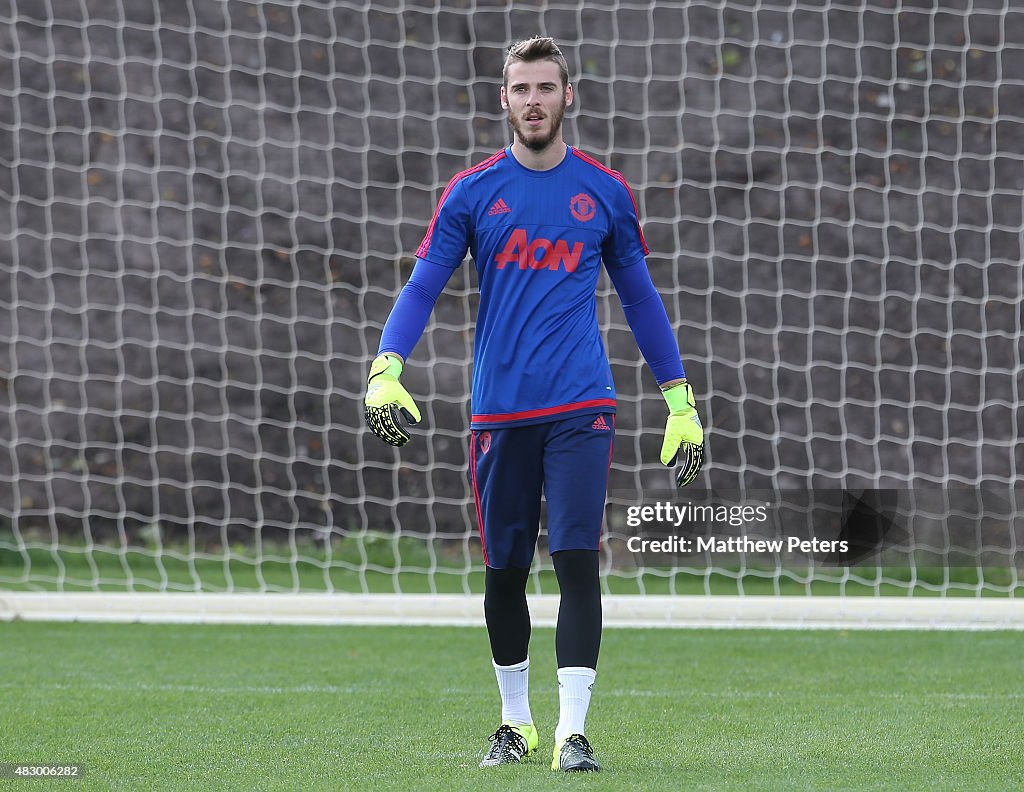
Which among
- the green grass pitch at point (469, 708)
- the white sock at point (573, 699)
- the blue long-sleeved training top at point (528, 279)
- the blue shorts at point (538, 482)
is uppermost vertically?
the blue long-sleeved training top at point (528, 279)

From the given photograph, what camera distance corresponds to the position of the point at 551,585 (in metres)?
8.34

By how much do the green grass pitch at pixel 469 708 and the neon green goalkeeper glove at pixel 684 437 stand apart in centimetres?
69

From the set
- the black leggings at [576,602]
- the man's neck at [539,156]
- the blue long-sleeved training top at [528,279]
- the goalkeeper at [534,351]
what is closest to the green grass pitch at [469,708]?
the black leggings at [576,602]

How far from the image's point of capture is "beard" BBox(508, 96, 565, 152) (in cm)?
340

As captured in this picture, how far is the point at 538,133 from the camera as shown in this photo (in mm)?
3402

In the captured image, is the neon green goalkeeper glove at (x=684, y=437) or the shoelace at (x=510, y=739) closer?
the shoelace at (x=510, y=739)

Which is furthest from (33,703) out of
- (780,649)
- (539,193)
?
(780,649)

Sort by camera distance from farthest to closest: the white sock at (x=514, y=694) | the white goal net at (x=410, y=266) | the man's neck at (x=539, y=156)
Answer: the white goal net at (x=410, y=266) < the white sock at (x=514, y=694) < the man's neck at (x=539, y=156)

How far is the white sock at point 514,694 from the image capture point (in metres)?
3.56

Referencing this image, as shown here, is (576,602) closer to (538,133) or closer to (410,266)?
(538,133)

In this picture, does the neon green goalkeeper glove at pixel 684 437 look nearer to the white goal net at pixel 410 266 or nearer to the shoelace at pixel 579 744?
the shoelace at pixel 579 744

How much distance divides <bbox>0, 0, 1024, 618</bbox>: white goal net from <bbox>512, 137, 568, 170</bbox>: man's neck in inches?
203

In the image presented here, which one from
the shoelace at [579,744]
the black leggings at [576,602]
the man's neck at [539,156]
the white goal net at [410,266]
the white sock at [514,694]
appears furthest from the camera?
the white goal net at [410,266]

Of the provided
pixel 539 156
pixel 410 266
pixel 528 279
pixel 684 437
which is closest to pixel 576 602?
pixel 684 437
